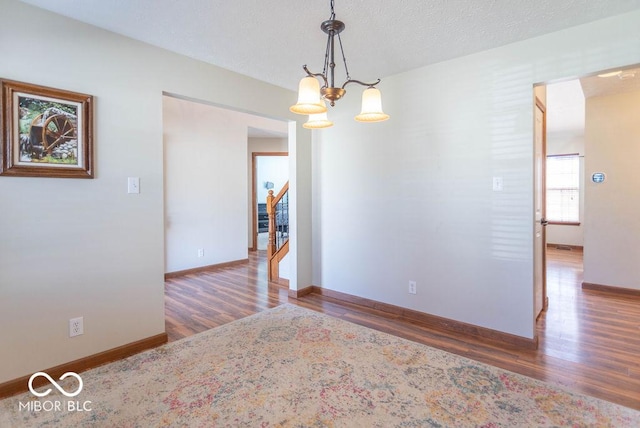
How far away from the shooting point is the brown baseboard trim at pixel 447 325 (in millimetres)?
2658

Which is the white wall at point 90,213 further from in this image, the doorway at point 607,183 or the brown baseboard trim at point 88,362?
the doorway at point 607,183

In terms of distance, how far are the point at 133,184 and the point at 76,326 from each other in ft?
3.56

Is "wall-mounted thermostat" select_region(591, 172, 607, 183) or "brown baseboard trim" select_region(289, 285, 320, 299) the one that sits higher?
"wall-mounted thermostat" select_region(591, 172, 607, 183)

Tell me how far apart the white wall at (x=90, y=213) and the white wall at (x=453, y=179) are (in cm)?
185

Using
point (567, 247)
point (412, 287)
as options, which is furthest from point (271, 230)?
point (567, 247)

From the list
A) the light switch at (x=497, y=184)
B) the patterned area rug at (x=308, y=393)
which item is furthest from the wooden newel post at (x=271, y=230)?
the light switch at (x=497, y=184)

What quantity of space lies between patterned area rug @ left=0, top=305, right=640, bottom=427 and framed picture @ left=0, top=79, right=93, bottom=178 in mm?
1428

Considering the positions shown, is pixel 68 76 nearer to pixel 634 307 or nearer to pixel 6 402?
pixel 6 402

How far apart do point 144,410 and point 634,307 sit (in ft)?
15.5

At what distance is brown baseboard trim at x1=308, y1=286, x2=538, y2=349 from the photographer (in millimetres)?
2658

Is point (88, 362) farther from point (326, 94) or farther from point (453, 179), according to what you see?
point (453, 179)

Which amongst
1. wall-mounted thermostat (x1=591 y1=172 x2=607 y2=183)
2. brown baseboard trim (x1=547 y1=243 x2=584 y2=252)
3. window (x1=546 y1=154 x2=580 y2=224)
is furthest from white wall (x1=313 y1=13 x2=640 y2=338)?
window (x1=546 y1=154 x2=580 y2=224)

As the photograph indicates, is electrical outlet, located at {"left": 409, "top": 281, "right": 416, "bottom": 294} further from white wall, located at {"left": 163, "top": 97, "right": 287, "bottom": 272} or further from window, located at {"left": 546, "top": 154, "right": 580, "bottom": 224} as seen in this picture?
window, located at {"left": 546, "top": 154, "right": 580, "bottom": 224}

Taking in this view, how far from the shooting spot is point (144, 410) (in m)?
1.85
